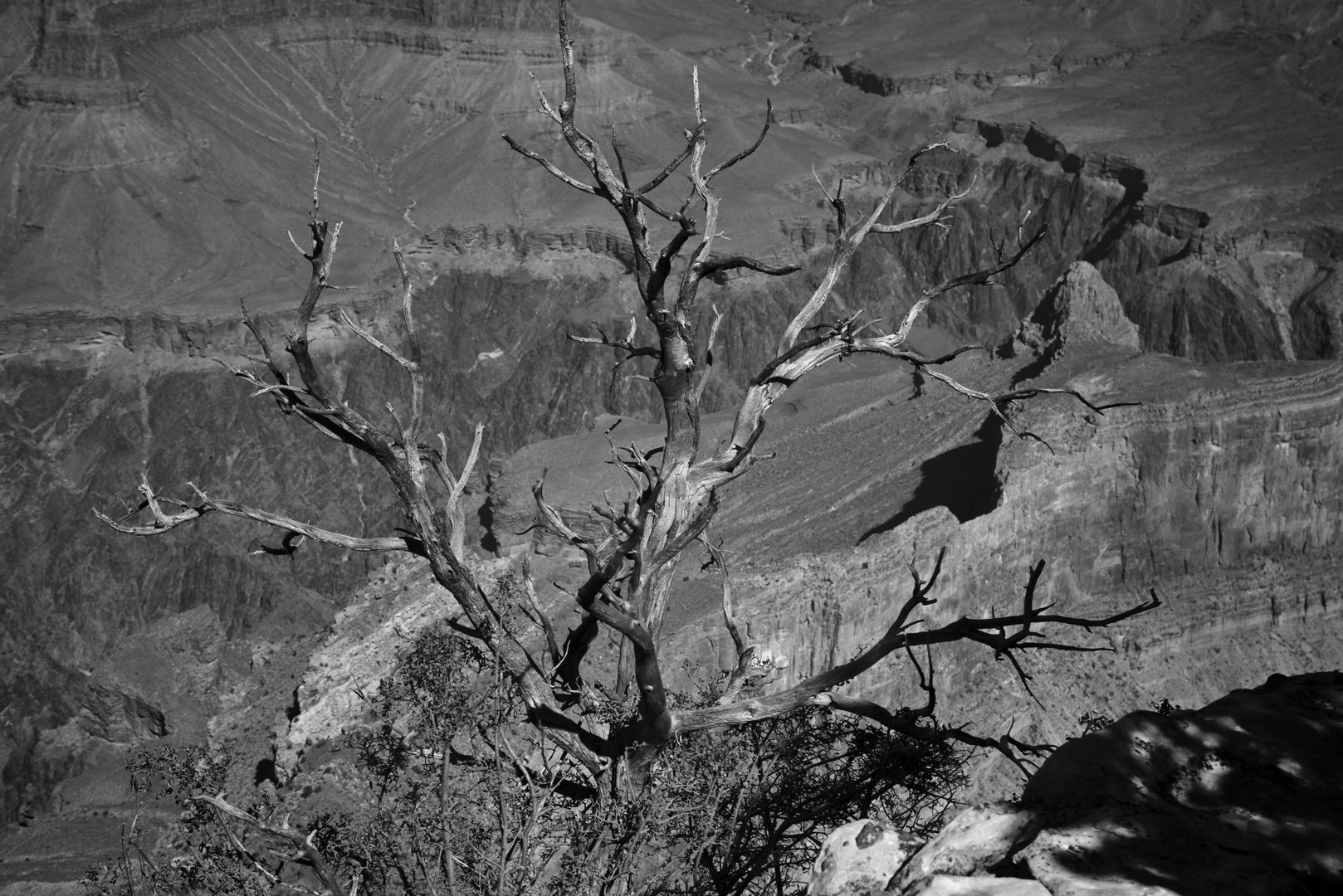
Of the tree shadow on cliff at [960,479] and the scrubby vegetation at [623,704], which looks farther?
the tree shadow on cliff at [960,479]

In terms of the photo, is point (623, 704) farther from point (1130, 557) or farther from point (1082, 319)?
point (1082, 319)

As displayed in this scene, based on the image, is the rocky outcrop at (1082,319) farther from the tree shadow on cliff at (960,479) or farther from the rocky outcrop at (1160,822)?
the rocky outcrop at (1160,822)

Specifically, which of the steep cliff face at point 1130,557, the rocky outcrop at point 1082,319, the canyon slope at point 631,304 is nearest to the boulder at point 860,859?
the canyon slope at point 631,304

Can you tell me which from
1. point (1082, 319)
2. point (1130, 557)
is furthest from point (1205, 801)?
point (1082, 319)

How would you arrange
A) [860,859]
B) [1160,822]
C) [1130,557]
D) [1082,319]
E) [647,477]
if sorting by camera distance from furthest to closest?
1. [1082,319]
2. [1130,557]
3. [647,477]
4. [860,859]
5. [1160,822]

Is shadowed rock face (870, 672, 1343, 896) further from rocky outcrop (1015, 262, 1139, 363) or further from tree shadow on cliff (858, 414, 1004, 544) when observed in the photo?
rocky outcrop (1015, 262, 1139, 363)

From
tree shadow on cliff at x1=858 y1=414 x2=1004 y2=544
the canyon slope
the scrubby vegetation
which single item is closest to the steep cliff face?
the canyon slope
